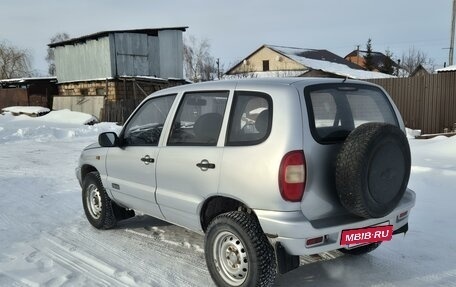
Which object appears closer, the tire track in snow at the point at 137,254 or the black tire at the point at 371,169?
the black tire at the point at 371,169

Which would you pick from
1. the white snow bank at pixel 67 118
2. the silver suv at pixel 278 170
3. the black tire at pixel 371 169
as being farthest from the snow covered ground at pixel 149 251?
the white snow bank at pixel 67 118

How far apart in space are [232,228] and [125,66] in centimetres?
2512

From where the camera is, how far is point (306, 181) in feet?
10.3

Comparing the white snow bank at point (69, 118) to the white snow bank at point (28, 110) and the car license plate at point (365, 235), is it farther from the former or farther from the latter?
the car license plate at point (365, 235)

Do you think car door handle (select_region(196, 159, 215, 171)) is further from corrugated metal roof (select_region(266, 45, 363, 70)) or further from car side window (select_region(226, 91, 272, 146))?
corrugated metal roof (select_region(266, 45, 363, 70))

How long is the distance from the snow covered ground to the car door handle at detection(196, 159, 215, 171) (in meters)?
1.07

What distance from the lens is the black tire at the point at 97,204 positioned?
524 cm

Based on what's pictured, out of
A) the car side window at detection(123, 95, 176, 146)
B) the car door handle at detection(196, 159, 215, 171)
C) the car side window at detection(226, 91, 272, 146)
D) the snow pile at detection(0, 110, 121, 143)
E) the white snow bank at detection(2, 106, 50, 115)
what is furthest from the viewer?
the white snow bank at detection(2, 106, 50, 115)

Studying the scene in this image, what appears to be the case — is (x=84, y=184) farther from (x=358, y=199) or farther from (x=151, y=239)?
(x=358, y=199)

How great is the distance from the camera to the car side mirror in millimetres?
4766

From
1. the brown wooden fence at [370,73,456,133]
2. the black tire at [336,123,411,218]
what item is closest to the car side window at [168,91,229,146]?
the black tire at [336,123,411,218]

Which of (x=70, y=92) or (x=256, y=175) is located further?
(x=70, y=92)

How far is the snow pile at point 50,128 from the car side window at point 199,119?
1281cm

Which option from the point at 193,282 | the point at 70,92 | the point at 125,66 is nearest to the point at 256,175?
the point at 193,282
